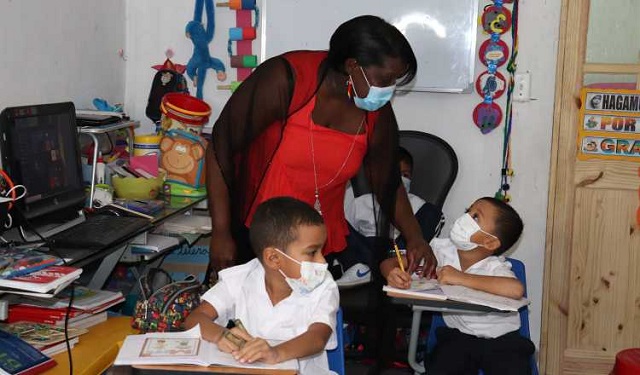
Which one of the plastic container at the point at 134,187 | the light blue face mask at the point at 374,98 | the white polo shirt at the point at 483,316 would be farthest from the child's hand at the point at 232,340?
the plastic container at the point at 134,187

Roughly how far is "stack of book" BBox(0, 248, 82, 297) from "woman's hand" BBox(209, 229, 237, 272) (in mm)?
425

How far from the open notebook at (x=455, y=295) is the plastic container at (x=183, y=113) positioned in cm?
155

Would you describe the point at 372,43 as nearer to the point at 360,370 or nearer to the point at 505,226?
the point at 505,226

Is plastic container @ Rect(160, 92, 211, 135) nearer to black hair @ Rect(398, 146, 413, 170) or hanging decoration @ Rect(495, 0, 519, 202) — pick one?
black hair @ Rect(398, 146, 413, 170)

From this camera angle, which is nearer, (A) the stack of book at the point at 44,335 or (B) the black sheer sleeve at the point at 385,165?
(A) the stack of book at the point at 44,335

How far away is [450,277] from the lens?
2.64m

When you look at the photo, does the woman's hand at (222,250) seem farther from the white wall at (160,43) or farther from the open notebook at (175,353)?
the white wall at (160,43)

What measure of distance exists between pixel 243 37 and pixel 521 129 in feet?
4.62

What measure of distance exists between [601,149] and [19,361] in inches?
106

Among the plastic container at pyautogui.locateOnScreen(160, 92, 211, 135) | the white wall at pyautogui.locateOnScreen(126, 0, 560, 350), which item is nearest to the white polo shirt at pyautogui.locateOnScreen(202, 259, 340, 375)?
the plastic container at pyautogui.locateOnScreen(160, 92, 211, 135)

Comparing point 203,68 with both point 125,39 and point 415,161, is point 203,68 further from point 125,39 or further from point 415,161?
point 415,161

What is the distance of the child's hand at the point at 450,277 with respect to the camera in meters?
2.63

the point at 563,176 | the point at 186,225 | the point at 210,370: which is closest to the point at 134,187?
the point at 186,225

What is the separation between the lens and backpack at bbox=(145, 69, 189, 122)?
4055mm
